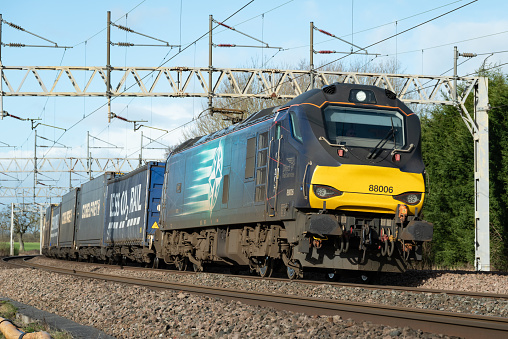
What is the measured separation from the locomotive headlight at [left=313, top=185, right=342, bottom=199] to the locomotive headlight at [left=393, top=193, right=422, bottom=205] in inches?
46.2

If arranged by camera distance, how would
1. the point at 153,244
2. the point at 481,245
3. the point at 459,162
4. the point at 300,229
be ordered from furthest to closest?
the point at 459,162 < the point at 153,244 < the point at 481,245 < the point at 300,229

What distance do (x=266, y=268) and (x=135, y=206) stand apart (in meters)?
10.8

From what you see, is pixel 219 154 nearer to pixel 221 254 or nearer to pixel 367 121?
pixel 221 254

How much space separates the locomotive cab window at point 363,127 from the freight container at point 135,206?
10474 mm

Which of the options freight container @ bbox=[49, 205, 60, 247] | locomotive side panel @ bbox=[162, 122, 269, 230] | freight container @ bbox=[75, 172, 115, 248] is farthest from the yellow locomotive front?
freight container @ bbox=[49, 205, 60, 247]

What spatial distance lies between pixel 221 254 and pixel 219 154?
2.49m

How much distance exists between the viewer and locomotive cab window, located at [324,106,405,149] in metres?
12.5

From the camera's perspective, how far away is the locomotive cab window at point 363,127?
1245 cm

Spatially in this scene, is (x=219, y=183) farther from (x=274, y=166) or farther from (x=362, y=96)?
(x=362, y=96)

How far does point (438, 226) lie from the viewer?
25.2 metres

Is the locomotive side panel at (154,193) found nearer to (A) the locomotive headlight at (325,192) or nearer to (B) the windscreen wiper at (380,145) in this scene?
(A) the locomotive headlight at (325,192)

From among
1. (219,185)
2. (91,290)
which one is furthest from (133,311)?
(219,185)

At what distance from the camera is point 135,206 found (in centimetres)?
2456

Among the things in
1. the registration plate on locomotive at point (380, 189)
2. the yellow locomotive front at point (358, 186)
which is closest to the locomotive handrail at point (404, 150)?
the yellow locomotive front at point (358, 186)
